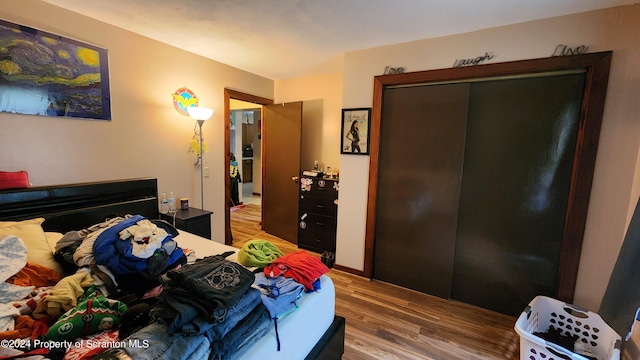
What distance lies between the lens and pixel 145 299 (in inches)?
47.9

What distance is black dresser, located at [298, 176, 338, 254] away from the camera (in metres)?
3.29

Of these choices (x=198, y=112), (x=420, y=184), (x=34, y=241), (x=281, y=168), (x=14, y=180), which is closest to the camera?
(x=34, y=241)

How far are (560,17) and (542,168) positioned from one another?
3.54ft

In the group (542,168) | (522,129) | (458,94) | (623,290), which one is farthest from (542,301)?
(458,94)

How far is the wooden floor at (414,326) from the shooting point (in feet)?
6.06

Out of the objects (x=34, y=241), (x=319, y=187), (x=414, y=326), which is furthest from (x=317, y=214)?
(x=34, y=241)

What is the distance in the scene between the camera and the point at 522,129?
6.89ft

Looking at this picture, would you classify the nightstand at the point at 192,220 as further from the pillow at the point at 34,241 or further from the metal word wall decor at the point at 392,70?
the metal word wall decor at the point at 392,70

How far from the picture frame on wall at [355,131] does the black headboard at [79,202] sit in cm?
193

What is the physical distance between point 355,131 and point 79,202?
2423 mm

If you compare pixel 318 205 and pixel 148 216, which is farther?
pixel 318 205

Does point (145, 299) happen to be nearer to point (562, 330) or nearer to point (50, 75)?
point (50, 75)

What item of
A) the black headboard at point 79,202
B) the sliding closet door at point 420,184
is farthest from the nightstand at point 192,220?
the sliding closet door at point 420,184

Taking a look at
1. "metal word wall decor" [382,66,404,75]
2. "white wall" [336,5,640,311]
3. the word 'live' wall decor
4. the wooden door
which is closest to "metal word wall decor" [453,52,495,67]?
"white wall" [336,5,640,311]
